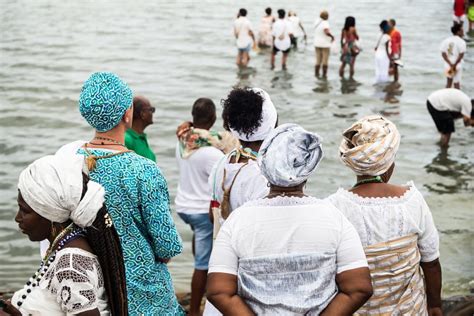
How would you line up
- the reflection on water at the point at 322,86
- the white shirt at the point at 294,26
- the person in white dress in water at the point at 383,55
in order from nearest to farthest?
1. the person in white dress in water at the point at 383,55
2. the reflection on water at the point at 322,86
3. the white shirt at the point at 294,26

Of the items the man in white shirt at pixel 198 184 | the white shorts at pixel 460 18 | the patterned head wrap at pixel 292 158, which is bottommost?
the white shorts at pixel 460 18

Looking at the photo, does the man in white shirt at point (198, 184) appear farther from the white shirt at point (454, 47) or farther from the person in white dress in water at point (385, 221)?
the white shirt at point (454, 47)

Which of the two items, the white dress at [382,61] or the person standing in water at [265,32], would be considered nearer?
the white dress at [382,61]

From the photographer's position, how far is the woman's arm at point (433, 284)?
164 inches

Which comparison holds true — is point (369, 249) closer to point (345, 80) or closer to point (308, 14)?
point (345, 80)

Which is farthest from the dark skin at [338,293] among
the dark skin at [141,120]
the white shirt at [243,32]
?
the white shirt at [243,32]

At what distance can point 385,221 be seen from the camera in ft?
13.0

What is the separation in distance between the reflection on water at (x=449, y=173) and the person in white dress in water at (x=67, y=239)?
8.91 meters

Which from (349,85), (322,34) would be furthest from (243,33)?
(349,85)

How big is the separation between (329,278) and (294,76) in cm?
1761

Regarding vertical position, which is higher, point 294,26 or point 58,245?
point 58,245

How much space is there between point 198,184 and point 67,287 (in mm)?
3321

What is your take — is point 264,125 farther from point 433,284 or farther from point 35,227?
point 35,227

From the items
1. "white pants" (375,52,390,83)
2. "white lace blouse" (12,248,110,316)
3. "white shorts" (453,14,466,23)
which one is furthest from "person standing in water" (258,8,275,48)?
"white lace blouse" (12,248,110,316)
